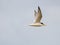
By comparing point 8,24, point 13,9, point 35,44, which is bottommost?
point 35,44

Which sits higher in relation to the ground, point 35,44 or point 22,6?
point 22,6

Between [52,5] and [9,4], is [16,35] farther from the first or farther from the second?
[52,5]

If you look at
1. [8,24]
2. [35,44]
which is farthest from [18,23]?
[35,44]

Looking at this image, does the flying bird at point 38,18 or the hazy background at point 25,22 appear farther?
the hazy background at point 25,22

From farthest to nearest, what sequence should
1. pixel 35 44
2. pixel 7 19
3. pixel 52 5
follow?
1. pixel 35 44
2. pixel 7 19
3. pixel 52 5

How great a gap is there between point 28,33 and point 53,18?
1.01m

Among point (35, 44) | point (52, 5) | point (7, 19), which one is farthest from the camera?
point (35, 44)

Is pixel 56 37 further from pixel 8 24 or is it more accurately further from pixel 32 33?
pixel 8 24

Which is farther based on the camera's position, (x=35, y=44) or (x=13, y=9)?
(x=35, y=44)

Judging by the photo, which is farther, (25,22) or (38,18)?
(25,22)

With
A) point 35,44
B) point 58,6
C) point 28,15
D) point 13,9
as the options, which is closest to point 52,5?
point 58,6

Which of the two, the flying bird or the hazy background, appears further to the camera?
the hazy background

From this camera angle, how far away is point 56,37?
752cm

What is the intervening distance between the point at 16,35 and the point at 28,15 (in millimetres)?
887
